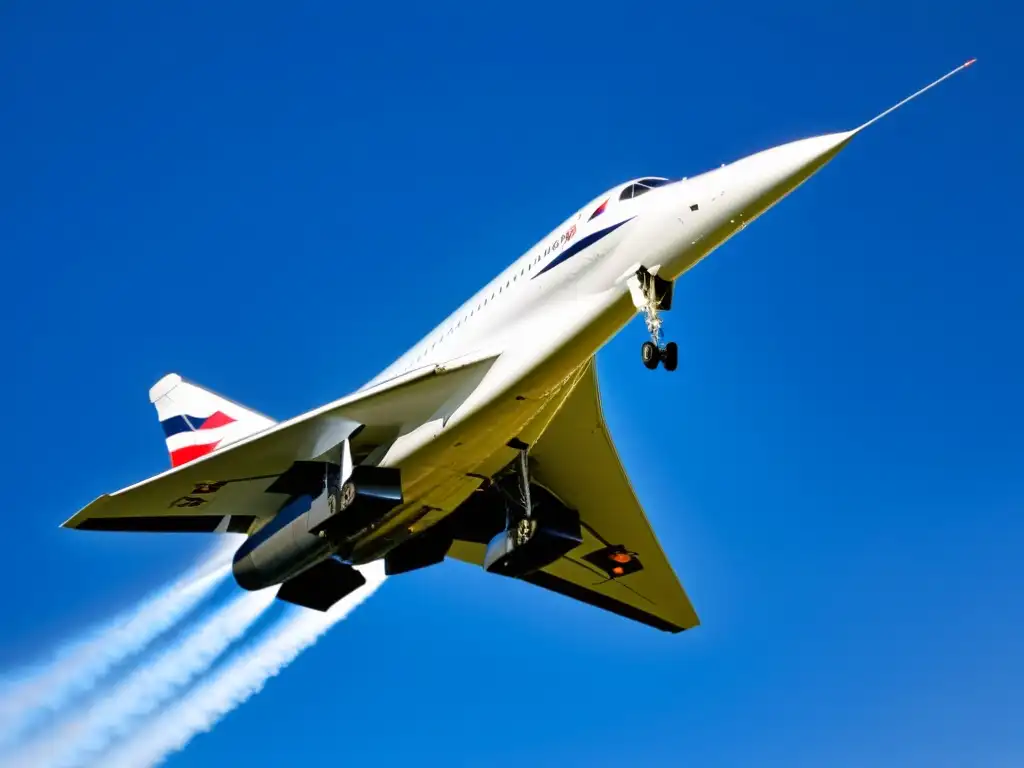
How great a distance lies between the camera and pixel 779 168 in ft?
72.4

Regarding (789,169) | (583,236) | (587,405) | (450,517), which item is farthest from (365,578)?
(789,169)

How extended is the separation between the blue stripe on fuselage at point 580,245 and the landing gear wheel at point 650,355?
104 inches

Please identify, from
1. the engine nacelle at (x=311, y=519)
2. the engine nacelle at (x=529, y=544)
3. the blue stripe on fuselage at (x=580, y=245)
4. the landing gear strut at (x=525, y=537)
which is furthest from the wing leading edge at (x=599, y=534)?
the engine nacelle at (x=311, y=519)

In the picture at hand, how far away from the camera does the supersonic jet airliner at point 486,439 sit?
23219 millimetres

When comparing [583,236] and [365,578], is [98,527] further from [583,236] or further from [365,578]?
[583,236]

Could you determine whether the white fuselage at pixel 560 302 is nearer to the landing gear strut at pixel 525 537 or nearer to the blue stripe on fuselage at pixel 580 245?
the blue stripe on fuselage at pixel 580 245

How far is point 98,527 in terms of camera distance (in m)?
27.1

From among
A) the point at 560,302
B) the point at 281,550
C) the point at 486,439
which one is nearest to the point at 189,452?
the point at 281,550

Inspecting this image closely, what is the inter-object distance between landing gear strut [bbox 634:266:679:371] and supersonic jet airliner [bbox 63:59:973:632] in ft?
0.12

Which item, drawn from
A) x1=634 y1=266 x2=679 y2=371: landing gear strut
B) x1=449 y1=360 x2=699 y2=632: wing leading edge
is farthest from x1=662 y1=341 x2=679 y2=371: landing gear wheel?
x1=449 y1=360 x2=699 y2=632: wing leading edge

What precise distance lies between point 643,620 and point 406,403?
35.3 ft

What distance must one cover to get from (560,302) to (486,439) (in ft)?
9.81

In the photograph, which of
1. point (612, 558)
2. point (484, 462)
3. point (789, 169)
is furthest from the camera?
point (612, 558)

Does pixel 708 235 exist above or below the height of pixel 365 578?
above
